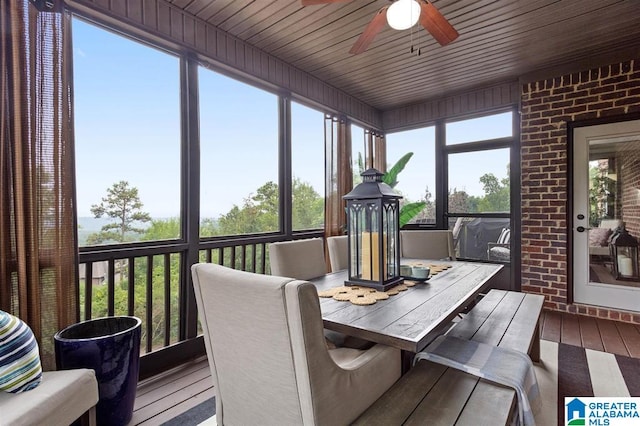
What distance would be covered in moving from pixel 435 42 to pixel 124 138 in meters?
2.76

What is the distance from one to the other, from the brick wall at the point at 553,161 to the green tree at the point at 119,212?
4051mm

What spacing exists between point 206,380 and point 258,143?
212cm

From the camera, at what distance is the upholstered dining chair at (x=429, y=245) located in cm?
322

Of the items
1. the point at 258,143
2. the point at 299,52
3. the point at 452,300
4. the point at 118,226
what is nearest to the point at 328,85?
the point at 299,52

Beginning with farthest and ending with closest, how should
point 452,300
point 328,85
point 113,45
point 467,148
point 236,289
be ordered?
point 467,148 < point 328,85 < point 113,45 < point 452,300 < point 236,289

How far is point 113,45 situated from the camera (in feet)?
7.32

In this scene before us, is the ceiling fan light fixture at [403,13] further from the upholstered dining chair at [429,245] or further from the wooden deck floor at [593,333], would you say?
the wooden deck floor at [593,333]

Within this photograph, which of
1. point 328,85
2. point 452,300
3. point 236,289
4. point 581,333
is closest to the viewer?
point 236,289

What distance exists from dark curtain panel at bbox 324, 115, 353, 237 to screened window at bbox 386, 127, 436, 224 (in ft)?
3.12

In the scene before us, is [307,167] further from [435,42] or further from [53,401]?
[53,401]

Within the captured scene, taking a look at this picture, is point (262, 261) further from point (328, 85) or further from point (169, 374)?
point (328, 85)

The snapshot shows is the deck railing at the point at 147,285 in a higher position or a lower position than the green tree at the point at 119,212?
lower

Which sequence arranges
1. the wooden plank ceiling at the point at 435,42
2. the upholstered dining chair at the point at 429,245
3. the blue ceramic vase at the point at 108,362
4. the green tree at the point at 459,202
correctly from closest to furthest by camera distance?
1. the blue ceramic vase at the point at 108,362
2. the wooden plank ceiling at the point at 435,42
3. the upholstered dining chair at the point at 429,245
4. the green tree at the point at 459,202

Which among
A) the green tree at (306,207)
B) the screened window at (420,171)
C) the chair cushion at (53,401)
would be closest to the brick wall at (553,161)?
the screened window at (420,171)
